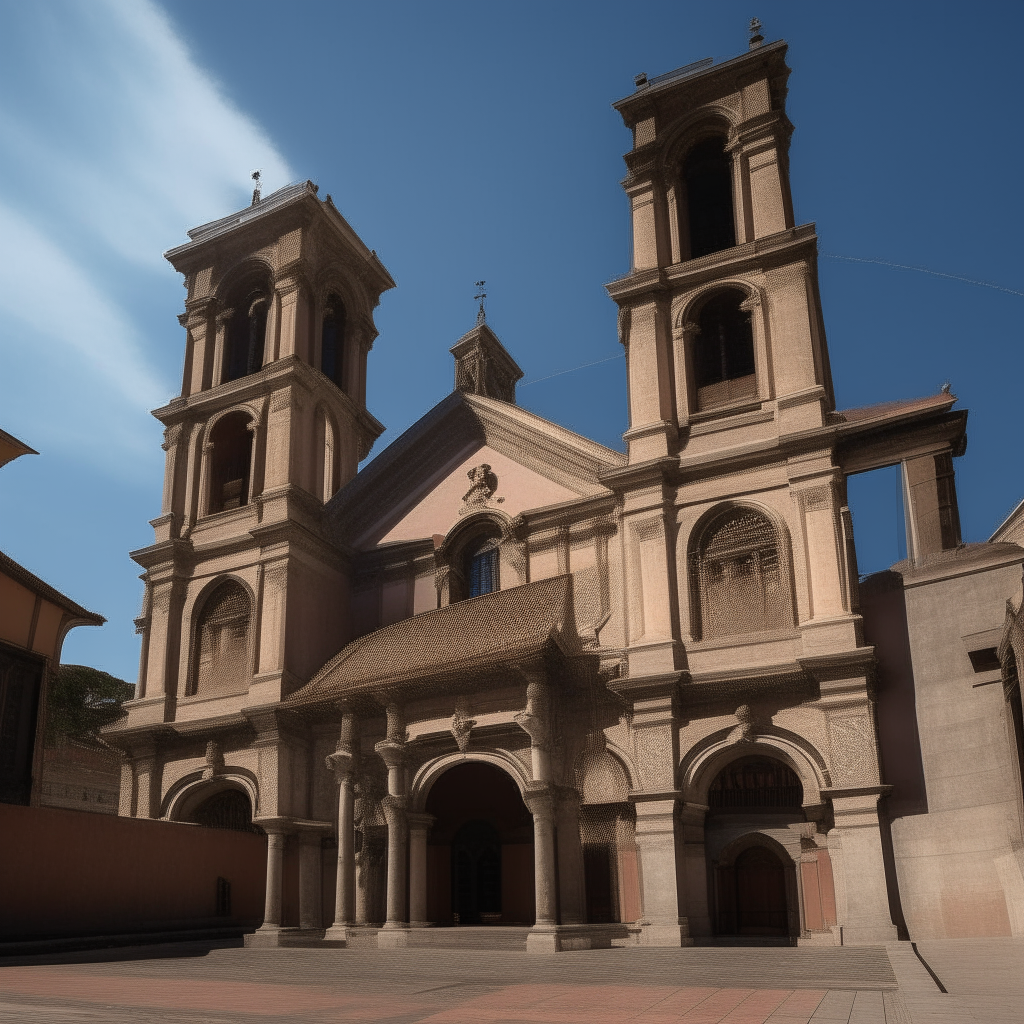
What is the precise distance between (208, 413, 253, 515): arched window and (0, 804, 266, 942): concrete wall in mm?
9677

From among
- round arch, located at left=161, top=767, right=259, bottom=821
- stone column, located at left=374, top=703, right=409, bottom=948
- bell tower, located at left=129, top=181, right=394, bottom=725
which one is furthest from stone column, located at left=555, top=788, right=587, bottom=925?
round arch, located at left=161, top=767, right=259, bottom=821

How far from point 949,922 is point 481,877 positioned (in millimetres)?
11332

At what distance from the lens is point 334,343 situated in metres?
34.3

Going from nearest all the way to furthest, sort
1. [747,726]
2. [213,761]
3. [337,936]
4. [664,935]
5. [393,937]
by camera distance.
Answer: [664,935] < [747,726] < [393,937] < [337,936] < [213,761]

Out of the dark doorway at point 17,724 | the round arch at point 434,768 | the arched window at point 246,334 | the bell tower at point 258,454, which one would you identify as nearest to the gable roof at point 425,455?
the bell tower at point 258,454

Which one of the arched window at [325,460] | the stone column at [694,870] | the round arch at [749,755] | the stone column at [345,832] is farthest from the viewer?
the arched window at [325,460]

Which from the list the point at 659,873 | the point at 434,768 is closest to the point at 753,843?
the point at 659,873

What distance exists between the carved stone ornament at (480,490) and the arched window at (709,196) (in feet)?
26.2

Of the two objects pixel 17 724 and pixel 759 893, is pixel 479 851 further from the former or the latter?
pixel 17 724

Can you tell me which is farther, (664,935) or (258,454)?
(258,454)

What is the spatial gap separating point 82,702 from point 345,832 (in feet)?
76.0

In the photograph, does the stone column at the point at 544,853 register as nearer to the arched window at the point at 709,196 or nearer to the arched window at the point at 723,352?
the arched window at the point at 723,352

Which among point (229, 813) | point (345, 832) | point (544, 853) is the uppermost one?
point (229, 813)

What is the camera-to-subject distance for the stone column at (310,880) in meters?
24.1
